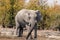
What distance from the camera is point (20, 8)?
15.9 metres

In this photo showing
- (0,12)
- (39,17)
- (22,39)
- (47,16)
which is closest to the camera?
(39,17)

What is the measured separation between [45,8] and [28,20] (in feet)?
27.3

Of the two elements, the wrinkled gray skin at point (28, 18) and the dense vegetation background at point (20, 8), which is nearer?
the wrinkled gray skin at point (28, 18)

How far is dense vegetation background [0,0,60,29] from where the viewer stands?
51.7ft

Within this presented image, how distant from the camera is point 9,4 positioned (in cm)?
1578

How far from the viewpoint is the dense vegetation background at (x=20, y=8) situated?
15.8 m

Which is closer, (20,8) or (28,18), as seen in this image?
(28,18)

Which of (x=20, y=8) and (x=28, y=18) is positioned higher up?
(x=20, y=8)

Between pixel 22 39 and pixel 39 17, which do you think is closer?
pixel 39 17

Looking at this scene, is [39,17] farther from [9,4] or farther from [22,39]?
[9,4]

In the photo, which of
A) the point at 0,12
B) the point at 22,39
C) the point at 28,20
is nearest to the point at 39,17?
the point at 28,20

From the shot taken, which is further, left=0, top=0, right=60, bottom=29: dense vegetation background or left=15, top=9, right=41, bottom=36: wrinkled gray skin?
left=0, top=0, right=60, bottom=29: dense vegetation background

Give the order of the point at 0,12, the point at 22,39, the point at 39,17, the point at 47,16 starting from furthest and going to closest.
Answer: the point at 47,16 < the point at 0,12 < the point at 22,39 < the point at 39,17

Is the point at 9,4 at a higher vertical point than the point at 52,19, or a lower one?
higher
